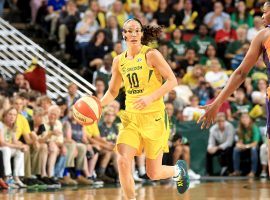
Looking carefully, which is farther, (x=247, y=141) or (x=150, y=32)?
(x=247, y=141)

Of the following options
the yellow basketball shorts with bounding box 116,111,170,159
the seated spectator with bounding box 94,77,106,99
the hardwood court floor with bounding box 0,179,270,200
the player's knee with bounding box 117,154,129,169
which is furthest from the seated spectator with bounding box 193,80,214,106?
the player's knee with bounding box 117,154,129,169

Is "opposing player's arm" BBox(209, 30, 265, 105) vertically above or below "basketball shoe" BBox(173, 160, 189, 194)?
above

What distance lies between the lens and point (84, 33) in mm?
16859

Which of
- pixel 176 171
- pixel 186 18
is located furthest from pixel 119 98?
pixel 176 171

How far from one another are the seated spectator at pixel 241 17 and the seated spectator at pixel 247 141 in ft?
13.1

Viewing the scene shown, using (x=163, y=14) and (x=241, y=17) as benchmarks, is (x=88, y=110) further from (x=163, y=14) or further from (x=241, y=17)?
(x=241, y=17)

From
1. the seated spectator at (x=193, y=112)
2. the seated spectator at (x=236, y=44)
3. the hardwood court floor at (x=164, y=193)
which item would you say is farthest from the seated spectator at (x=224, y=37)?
the hardwood court floor at (x=164, y=193)

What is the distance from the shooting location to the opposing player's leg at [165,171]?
316 inches

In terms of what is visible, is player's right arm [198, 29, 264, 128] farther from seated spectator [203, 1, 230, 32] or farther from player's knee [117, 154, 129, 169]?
seated spectator [203, 1, 230, 32]

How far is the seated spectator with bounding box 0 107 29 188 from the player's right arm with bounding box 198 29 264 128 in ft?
22.0

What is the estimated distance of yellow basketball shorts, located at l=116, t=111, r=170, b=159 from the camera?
7.88 m

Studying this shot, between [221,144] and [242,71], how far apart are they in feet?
30.3

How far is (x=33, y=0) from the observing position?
17453 millimetres

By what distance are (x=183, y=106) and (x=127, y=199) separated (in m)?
7.82
